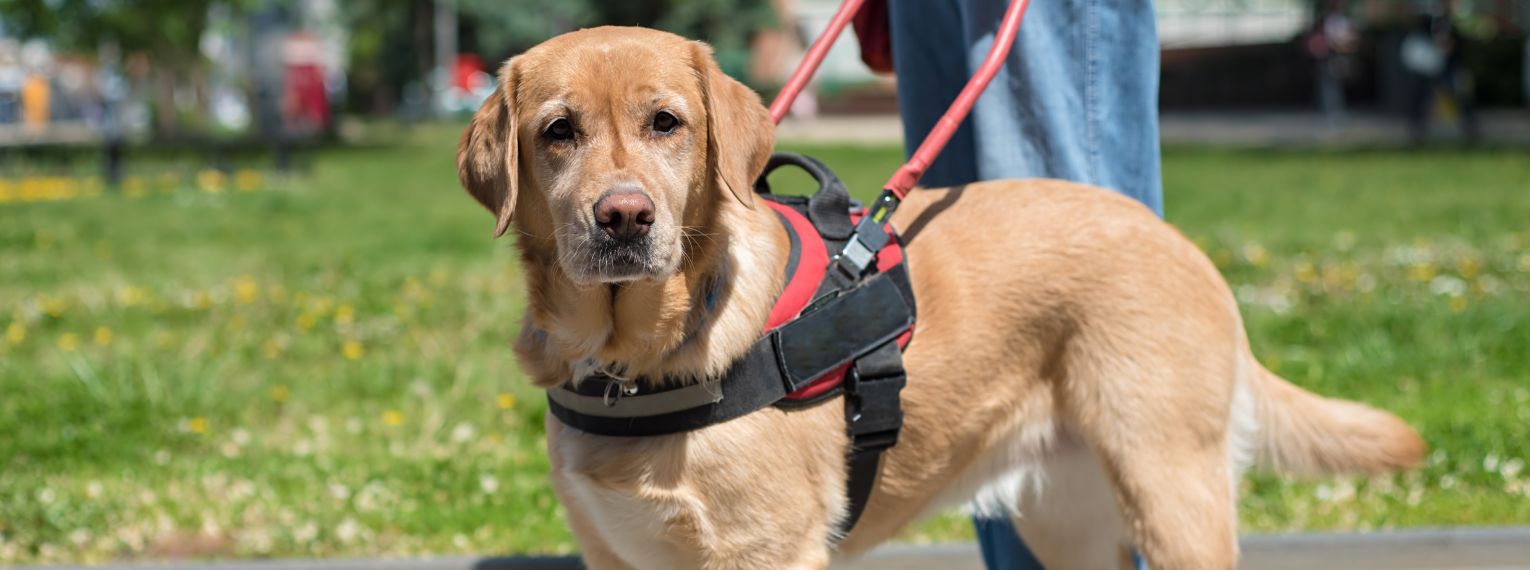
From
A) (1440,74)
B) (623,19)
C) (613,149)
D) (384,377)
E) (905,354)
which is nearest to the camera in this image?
(613,149)

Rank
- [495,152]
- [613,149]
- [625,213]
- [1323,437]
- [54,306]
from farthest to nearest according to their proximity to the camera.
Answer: [54,306]
[1323,437]
[495,152]
[613,149]
[625,213]

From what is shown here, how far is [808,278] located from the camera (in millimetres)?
2707

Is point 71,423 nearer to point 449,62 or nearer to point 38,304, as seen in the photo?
point 38,304

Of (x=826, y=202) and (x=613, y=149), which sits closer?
(x=613, y=149)

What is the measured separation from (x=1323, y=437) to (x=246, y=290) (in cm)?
606

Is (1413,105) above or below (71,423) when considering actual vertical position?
below

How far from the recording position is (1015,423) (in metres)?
2.93

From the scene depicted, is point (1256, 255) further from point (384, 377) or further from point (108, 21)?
point (108, 21)

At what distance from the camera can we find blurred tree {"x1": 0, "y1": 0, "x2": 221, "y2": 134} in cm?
2189

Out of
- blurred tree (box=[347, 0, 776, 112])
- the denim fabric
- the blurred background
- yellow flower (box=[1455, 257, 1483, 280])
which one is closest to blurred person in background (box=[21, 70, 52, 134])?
blurred tree (box=[347, 0, 776, 112])

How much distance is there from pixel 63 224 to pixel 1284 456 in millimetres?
10636

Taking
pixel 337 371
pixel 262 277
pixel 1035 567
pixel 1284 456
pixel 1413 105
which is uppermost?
pixel 1284 456

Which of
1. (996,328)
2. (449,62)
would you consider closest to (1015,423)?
(996,328)

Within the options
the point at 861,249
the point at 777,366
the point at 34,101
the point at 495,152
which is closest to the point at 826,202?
the point at 861,249
